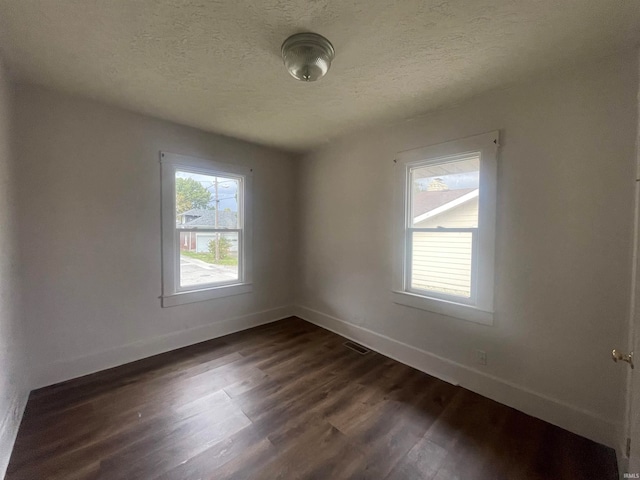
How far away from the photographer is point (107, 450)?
5.11 feet

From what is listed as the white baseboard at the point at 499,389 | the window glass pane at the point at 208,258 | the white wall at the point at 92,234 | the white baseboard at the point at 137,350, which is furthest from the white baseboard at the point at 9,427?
the white baseboard at the point at 499,389

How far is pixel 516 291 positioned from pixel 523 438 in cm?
97

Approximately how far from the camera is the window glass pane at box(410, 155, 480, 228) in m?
2.26

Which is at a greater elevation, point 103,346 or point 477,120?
point 477,120

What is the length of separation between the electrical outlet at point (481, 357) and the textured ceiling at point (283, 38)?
214cm

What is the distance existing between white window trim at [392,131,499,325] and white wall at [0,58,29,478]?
9.61 ft

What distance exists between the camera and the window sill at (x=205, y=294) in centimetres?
283

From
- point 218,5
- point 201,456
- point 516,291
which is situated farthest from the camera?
point 516,291

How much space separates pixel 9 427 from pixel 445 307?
10.4 feet

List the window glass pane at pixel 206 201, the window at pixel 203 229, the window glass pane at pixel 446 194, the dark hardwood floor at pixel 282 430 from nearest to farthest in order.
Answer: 1. the dark hardwood floor at pixel 282 430
2. the window glass pane at pixel 446 194
3. the window at pixel 203 229
4. the window glass pane at pixel 206 201

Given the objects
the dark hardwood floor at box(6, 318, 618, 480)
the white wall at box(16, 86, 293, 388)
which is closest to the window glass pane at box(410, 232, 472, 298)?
the dark hardwood floor at box(6, 318, 618, 480)

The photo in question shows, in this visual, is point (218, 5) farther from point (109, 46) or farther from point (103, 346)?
point (103, 346)

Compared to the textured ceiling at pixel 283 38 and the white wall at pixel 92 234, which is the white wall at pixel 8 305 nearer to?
the white wall at pixel 92 234

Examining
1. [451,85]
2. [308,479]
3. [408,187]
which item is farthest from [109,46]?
[308,479]
